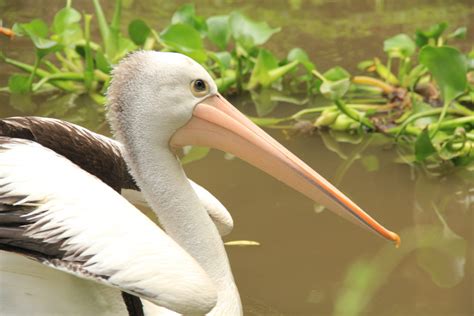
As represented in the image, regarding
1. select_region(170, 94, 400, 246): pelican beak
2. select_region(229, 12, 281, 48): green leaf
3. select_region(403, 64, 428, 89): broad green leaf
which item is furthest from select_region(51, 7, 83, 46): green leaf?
select_region(170, 94, 400, 246): pelican beak

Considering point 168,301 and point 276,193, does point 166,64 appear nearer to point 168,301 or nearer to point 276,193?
point 168,301

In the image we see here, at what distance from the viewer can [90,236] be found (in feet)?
6.91

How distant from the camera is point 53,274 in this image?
227cm

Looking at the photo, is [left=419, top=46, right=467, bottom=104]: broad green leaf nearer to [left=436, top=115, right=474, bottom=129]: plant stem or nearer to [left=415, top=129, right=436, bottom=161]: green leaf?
[left=436, top=115, right=474, bottom=129]: plant stem

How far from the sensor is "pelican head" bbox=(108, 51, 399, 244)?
2.37 meters

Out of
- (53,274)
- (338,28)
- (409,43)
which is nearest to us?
(53,274)

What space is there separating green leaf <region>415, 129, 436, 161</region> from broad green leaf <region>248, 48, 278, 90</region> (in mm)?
1067

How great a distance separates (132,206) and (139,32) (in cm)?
254

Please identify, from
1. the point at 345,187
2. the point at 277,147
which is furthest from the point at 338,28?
the point at 277,147

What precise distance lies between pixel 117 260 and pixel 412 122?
2319mm

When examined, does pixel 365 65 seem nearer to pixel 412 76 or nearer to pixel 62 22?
pixel 412 76

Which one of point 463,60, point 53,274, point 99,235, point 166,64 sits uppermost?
point 166,64

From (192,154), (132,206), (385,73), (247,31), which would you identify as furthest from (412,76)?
(132,206)

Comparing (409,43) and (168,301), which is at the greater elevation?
(168,301)
